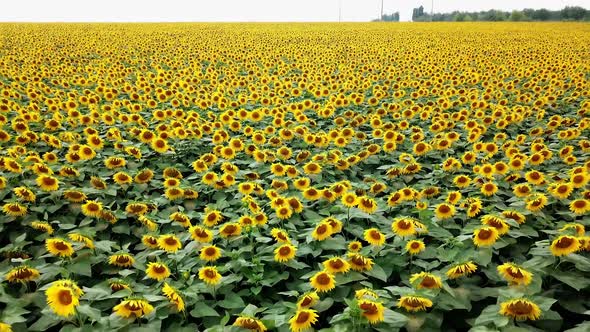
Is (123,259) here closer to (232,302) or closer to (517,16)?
(232,302)

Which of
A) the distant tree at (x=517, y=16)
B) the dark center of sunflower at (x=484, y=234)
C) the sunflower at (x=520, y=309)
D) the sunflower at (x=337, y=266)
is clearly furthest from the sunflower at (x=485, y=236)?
the distant tree at (x=517, y=16)

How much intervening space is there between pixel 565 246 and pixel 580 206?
1.10 m

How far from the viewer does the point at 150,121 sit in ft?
Result: 24.9

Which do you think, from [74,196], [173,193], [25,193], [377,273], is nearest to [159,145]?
[173,193]

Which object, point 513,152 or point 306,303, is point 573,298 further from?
point 513,152

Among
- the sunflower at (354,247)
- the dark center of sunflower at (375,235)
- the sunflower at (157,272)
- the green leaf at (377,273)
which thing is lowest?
the green leaf at (377,273)

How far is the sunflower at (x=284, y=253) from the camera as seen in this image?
3420 mm

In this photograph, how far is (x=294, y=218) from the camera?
4.29m

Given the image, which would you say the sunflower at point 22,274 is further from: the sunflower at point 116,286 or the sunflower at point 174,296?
the sunflower at point 174,296

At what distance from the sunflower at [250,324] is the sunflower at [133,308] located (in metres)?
0.56

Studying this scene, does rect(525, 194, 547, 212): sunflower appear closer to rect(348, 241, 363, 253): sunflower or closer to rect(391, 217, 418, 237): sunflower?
rect(391, 217, 418, 237): sunflower

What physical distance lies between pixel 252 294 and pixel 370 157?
3284 mm

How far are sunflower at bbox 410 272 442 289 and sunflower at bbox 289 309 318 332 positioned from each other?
756mm

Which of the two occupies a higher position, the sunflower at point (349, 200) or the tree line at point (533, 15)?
the tree line at point (533, 15)
